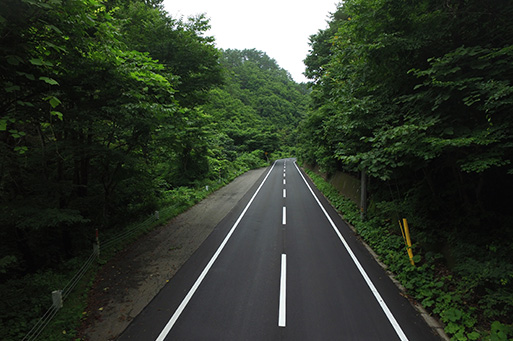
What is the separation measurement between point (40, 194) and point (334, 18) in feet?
75.7

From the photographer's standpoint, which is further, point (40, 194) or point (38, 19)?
point (40, 194)

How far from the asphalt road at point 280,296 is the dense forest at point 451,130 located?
94 centimetres

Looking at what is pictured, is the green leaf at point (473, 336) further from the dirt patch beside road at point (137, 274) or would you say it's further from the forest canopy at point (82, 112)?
the forest canopy at point (82, 112)

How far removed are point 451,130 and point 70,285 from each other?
8885mm

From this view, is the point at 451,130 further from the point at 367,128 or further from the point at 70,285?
the point at 70,285

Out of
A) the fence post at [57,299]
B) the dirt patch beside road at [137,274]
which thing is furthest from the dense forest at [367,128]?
the dirt patch beside road at [137,274]

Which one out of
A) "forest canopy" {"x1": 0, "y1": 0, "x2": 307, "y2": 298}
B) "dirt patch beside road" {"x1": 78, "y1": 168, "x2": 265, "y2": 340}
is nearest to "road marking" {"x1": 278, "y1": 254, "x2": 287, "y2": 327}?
"dirt patch beside road" {"x1": 78, "y1": 168, "x2": 265, "y2": 340}

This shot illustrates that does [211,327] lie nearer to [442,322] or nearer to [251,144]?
[442,322]

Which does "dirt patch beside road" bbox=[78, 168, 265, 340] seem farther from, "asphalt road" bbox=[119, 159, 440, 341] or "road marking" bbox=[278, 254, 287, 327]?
"road marking" bbox=[278, 254, 287, 327]

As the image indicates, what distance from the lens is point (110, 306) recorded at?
489cm

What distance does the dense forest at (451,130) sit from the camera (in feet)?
12.9

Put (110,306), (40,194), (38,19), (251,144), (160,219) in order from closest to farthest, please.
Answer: (38,19), (110,306), (40,194), (160,219), (251,144)

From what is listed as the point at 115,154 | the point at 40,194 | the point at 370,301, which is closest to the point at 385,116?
→ the point at 370,301

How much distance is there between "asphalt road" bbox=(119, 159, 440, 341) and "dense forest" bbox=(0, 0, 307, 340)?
8.97ft
